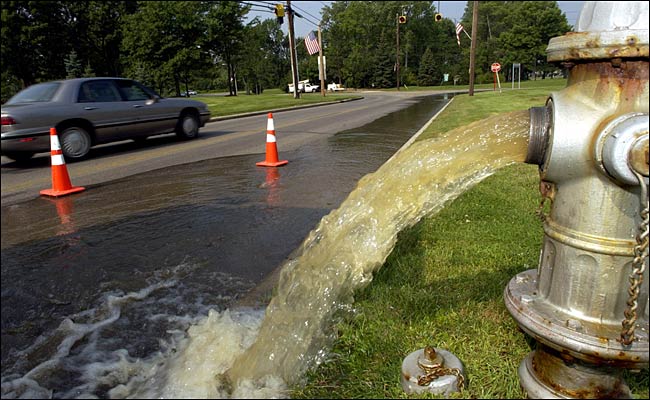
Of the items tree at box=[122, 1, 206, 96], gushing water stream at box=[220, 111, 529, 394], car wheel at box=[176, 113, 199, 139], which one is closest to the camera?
tree at box=[122, 1, 206, 96]

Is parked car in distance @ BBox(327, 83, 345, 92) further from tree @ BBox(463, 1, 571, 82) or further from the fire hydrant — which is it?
the fire hydrant

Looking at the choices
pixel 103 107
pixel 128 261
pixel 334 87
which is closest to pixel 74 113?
pixel 103 107

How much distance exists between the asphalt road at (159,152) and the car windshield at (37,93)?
162 mm

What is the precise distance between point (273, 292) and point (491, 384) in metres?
1.50

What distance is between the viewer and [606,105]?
1598mm

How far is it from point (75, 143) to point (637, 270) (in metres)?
1.94

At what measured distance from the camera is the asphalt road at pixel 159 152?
1342mm

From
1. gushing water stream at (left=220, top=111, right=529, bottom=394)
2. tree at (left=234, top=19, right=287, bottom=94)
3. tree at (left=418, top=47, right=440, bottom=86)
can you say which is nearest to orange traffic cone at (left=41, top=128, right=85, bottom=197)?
tree at (left=234, top=19, right=287, bottom=94)

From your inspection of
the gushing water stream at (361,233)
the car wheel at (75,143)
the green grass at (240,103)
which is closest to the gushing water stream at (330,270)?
the gushing water stream at (361,233)

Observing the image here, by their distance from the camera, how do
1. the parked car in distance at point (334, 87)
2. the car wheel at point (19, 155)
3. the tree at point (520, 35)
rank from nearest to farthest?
the car wheel at point (19, 155), the tree at point (520, 35), the parked car in distance at point (334, 87)

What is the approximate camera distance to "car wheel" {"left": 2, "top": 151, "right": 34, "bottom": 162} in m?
1.12

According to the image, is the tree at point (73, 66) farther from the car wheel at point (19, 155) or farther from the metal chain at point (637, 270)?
the metal chain at point (637, 270)

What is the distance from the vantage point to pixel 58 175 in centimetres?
233

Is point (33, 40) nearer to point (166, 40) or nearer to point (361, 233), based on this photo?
point (166, 40)
